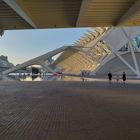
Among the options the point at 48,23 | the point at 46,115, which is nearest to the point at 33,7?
the point at 48,23

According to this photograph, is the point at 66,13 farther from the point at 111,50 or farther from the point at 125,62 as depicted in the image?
the point at 111,50

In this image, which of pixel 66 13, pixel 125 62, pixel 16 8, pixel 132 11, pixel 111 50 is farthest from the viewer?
pixel 111 50

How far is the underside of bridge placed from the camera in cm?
1906

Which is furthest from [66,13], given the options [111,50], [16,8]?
[111,50]

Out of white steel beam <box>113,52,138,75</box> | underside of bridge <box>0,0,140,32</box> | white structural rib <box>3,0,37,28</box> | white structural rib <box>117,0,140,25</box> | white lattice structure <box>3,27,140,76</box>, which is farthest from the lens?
white lattice structure <box>3,27,140,76</box>

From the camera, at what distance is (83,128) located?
27.2ft

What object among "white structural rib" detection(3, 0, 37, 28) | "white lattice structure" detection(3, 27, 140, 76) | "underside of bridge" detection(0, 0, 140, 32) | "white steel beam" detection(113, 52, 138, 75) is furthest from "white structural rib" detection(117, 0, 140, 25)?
"white steel beam" detection(113, 52, 138, 75)

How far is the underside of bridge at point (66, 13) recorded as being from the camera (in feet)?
62.5

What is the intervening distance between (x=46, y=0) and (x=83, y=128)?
1128 cm

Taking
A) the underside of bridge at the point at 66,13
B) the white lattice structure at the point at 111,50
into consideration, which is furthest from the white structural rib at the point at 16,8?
the white lattice structure at the point at 111,50

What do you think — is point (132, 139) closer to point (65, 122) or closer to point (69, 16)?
point (65, 122)

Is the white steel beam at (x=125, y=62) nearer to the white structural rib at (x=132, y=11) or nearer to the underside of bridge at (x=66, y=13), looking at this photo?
the underside of bridge at (x=66, y=13)

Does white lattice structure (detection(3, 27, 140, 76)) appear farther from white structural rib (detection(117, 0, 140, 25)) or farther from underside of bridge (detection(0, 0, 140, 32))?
white structural rib (detection(117, 0, 140, 25))

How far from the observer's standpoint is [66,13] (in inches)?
875
